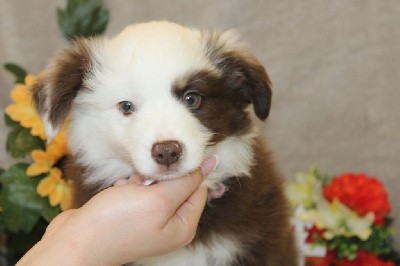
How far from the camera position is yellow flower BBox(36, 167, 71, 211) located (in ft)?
9.67

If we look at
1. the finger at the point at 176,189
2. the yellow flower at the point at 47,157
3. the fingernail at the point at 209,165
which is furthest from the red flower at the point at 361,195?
the yellow flower at the point at 47,157

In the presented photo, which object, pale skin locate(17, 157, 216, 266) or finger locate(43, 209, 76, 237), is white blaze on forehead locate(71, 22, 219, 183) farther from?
finger locate(43, 209, 76, 237)

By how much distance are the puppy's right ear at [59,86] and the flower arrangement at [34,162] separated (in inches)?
21.9

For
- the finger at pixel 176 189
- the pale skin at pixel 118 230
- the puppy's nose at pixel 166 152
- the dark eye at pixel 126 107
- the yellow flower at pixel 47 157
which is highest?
the dark eye at pixel 126 107

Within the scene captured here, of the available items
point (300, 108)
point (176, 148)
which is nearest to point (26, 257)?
point (176, 148)

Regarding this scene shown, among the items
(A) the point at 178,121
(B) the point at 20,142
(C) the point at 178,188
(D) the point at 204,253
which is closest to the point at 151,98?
(A) the point at 178,121

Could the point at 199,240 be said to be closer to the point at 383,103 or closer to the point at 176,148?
the point at 176,148

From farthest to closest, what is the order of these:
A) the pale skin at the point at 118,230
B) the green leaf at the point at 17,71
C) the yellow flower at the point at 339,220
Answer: the green leaf at the point at 17,71, the yellow flower at the point at 339,220, the pale skin at the point at 118,230

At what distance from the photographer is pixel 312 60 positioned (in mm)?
3348

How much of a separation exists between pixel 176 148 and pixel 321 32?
1.74m

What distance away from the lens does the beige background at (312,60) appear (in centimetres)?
318

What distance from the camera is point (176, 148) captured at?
1.92 m

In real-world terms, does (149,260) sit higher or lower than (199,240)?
lower

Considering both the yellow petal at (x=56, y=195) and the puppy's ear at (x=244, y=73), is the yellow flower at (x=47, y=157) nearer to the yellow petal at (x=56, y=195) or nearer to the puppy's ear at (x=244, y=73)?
the yellow petal at (x=56, y=195)
